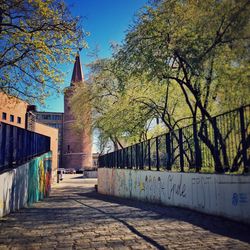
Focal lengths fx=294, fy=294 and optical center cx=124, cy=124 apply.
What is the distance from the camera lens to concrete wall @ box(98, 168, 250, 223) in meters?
6.85

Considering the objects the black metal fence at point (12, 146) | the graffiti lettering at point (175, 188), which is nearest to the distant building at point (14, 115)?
the black metal fence at point (12, 146)

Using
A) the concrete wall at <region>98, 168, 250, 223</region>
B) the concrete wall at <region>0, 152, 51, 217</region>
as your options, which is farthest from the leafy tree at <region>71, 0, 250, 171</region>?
the concrete wall at <region>0, 152, 51, 217</region>

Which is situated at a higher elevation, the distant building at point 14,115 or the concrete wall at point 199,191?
the distant building at point 14,115

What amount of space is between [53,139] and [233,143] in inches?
2191

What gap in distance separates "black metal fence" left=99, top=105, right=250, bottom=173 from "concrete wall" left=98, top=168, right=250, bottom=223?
1.20 feet

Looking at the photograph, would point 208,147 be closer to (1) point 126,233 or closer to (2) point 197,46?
(1) point 126,233

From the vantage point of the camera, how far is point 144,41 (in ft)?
41.4

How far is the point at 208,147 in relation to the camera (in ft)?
29.4

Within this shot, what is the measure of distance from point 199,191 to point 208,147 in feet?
4.45

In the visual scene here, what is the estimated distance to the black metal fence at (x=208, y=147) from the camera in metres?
7.28

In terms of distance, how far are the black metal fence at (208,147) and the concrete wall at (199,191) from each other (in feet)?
1.20

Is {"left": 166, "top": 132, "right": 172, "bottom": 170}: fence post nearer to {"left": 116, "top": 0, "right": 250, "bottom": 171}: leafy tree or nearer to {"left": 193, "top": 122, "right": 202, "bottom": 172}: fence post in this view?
{"left": 116, "top": 0, "right": 250, "bottom": 171}: leafy tree

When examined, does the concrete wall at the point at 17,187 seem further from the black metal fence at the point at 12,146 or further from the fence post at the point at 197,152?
the fence post at the point at 197,152

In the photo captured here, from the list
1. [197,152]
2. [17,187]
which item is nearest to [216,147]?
[197,152]
